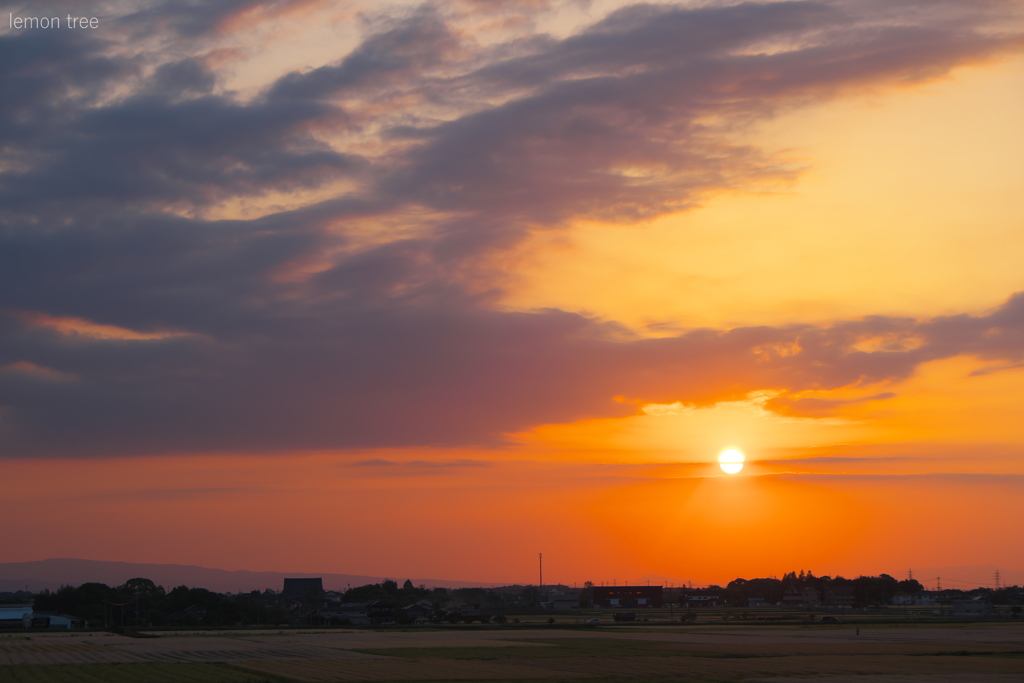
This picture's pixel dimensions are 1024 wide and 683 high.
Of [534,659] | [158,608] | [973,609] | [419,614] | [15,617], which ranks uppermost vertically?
[534,659]

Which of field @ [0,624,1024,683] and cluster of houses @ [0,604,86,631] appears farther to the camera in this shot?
cluster of houses @ [0,604,86,631]

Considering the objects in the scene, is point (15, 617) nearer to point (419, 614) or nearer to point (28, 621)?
point (28, 621)

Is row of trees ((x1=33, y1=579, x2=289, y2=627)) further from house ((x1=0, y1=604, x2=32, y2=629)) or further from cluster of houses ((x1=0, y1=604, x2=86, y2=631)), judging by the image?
house ((x1=0, y1=604, x2=32, y2=629))

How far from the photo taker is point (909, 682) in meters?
43.8

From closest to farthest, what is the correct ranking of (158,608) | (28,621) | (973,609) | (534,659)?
1. (534,659)
2. (28,621)
3. (973,609)
4. (158,608)

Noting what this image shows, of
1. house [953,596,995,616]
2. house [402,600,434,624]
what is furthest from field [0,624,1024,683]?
house [953,596,995,616]

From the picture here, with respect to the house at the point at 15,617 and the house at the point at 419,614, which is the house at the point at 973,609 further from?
the house at the point at 15,617

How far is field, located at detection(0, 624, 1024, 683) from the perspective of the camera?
47.6m

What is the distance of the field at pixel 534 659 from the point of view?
4762 cm

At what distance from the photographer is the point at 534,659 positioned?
6038 centimetres

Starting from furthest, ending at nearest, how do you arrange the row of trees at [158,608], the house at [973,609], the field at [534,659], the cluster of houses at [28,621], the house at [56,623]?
the house at [973,609]
the row of trees at [158,608]
the cluster of houses at [28,621]
the house at [56,623]
the field at [534,659]

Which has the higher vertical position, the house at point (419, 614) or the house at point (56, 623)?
the house at point (56, 623)

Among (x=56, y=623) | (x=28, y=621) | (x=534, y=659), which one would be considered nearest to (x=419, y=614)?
(x=56, y=623)

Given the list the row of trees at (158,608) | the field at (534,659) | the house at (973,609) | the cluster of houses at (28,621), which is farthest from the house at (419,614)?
the house at (973,609)
